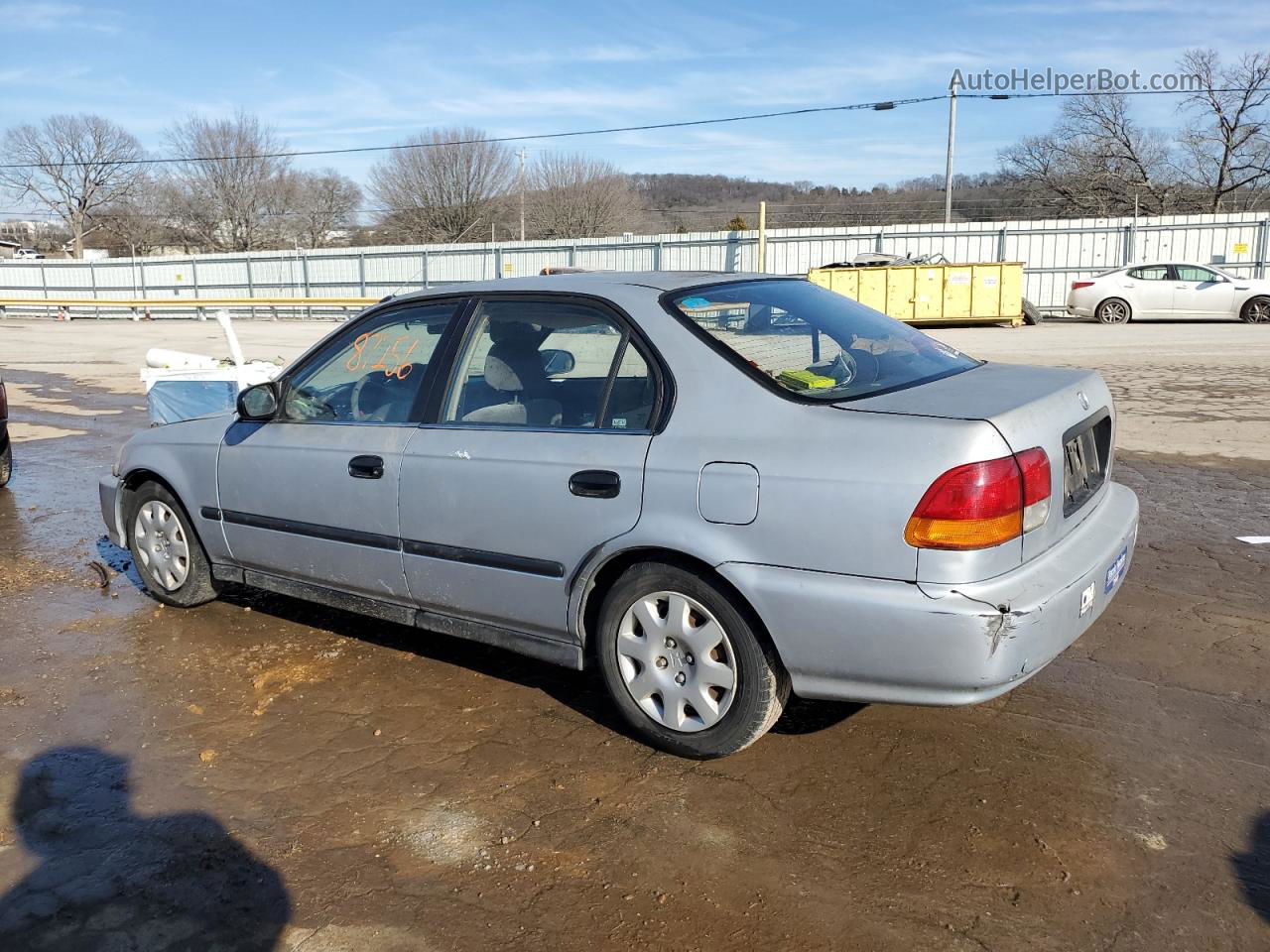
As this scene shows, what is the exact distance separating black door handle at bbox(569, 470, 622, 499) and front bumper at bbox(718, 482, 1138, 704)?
474 millimetres

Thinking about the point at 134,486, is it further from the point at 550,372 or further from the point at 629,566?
the point at 629,566

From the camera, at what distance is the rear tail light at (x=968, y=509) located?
2.87 meters

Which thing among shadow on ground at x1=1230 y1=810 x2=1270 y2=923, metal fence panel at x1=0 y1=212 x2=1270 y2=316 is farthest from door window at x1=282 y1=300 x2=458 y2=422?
metal fence panel at x1=0 y1=212 x2=1270 y2=316

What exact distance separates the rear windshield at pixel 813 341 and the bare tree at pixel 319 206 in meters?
67.0

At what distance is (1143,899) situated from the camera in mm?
2662

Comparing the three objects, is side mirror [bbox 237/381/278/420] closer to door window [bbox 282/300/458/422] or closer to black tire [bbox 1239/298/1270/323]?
door window [bbox 282/300/458/422]

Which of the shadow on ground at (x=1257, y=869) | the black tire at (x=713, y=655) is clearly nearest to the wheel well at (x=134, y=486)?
the black tire at (x=713, y=655)

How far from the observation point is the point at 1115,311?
2380 centimetres

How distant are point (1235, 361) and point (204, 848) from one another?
50.1 feet

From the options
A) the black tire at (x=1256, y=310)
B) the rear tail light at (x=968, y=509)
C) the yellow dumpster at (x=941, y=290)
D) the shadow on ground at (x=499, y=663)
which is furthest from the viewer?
the yellow dumpster at (x=941, y=290)

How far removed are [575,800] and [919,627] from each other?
4.04 feet

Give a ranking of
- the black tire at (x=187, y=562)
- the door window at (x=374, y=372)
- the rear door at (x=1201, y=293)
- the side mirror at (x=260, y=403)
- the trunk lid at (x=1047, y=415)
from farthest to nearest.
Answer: the rear door at (x=1201, y=293)
the black tire at (x=187, y=562)
the side mirror at (x=260, y=403)
the door window at (x=374, y=372)
the trunk lid at (x=1047, y=415)

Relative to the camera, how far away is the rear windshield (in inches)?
134

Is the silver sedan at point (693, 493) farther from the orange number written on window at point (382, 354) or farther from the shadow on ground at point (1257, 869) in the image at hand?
the shadow on ground at point (1257, 869)
